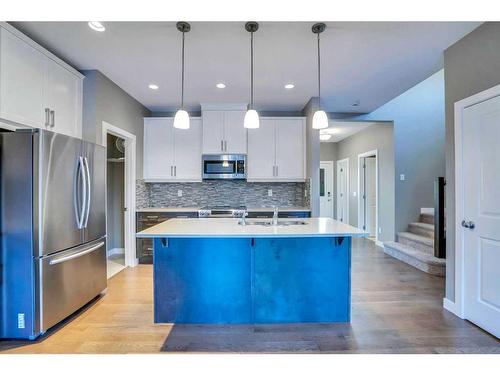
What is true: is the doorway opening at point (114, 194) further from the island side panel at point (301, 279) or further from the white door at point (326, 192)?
the white door at point (326, 192)

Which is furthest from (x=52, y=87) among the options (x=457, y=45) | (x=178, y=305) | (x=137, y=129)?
(x=457, y=45)

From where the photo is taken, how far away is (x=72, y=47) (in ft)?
8.77

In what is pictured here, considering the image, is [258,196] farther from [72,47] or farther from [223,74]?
[72,47]

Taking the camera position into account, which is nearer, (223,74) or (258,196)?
(223,74)

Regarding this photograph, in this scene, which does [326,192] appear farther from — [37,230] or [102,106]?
[37,230]

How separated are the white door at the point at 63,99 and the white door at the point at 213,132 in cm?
184

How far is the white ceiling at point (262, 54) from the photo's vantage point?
2.36 metres

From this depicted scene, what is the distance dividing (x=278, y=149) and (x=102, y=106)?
104 inches

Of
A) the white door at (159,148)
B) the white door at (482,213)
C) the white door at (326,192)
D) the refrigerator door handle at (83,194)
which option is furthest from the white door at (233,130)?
the white door at (326,192)

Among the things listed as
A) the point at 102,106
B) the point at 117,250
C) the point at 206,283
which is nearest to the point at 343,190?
the point at 117,250

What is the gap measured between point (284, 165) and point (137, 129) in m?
2.48

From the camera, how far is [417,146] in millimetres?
5156

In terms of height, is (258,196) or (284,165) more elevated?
(284,165)

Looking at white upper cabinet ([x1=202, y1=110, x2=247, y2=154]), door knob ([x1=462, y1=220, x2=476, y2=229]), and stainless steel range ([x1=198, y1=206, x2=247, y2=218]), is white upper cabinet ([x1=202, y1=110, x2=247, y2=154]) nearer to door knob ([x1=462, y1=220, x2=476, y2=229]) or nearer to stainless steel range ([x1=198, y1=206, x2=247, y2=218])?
stainless steel range ([x1=198, y1=206, x2=247, y2=218])
